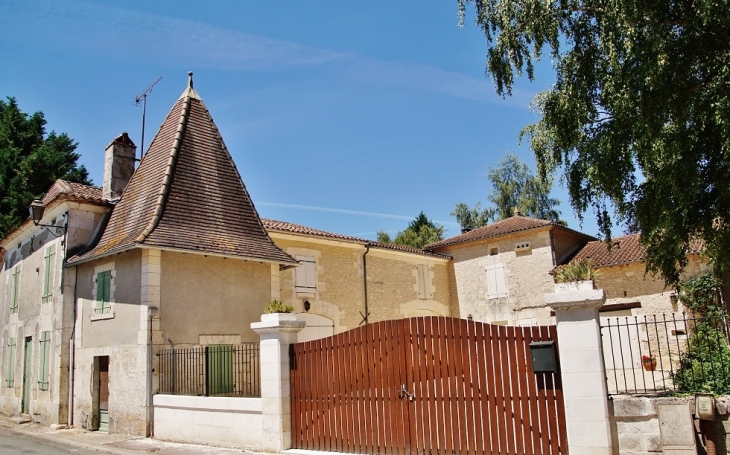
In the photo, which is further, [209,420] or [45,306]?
[45,306]

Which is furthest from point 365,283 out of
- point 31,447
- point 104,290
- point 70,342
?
point 31,447

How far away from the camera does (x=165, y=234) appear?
37.3ft

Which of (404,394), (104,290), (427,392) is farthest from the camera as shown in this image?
(104,290)

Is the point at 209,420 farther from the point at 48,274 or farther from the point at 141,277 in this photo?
the point at 48,274

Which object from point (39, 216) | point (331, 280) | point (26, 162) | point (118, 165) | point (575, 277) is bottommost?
point (575, 277)

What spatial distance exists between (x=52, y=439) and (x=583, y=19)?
12.4 meters

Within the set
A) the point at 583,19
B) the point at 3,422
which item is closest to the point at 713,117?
the point at 583,19

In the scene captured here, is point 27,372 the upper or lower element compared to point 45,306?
lower

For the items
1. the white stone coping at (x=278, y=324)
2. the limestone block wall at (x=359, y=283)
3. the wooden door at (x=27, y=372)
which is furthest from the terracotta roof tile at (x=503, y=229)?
the wooden door at (x=27, y=372)

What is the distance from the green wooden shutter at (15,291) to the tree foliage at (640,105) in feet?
48.7

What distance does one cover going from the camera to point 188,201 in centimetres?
1255

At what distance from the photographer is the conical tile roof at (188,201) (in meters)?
11.7

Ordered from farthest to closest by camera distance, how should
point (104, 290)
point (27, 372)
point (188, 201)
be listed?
point (27, 372) < point (188, 201) < point (104, 290)

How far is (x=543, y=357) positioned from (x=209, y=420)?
546 cm
